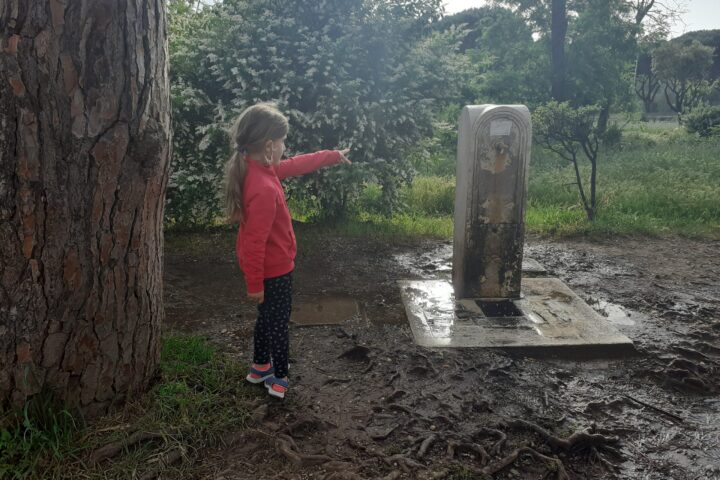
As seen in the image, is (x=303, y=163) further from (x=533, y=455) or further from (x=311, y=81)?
(x=311, y=81)

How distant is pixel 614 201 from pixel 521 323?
19.5 ft

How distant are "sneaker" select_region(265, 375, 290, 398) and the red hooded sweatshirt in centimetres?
65

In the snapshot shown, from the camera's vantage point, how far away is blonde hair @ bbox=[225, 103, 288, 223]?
303cm

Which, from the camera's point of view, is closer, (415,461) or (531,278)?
(415,461)

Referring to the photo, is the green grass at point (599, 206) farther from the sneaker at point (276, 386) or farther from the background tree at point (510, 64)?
the sneaker at point (276, 386)

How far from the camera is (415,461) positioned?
8.87ft

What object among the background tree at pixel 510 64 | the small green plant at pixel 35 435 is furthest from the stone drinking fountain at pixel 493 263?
the background tree at pixel 510 64

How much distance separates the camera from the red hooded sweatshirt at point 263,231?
2982 mm

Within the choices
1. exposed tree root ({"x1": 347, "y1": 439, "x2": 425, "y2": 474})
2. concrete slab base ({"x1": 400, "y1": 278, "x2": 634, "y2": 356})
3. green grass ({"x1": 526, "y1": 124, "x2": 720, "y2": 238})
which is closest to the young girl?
exposed tree root ({"x1": 347, "y1": 439, "x2": 425, "y2": 474})

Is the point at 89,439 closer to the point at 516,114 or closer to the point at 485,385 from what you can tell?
the point at 485,385

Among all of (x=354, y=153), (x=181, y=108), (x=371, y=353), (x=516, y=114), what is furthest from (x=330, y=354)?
(x=181, y=108)

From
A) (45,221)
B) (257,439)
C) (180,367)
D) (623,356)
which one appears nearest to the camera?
(45,221)

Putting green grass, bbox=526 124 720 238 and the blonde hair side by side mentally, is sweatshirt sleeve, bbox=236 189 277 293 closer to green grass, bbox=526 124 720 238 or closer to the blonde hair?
the blonde hair

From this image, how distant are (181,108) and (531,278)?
16.2 feet
